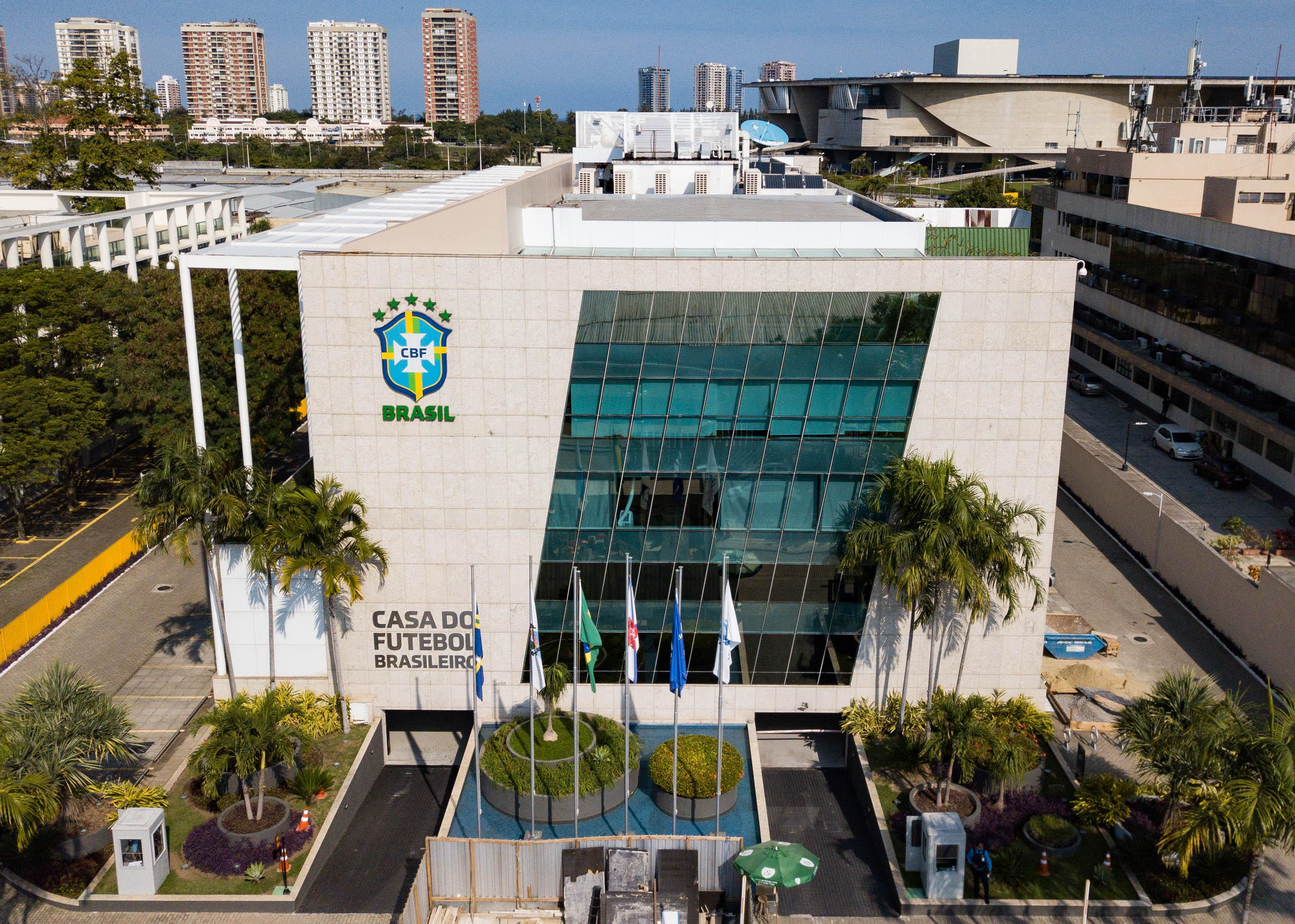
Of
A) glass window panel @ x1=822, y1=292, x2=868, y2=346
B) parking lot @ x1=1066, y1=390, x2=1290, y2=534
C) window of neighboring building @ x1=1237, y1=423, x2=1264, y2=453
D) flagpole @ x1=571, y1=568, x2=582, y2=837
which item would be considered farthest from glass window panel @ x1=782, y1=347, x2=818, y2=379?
window of neighboring building @ x1=1237, y1=423, x2=1264, y2=453

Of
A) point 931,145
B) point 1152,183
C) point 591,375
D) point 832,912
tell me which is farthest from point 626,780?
point 931,145

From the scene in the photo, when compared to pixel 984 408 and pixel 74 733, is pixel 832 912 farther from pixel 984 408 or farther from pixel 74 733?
pixel 74 733

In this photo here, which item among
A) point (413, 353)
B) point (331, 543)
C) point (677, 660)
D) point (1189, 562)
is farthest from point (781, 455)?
point (1189, 562)

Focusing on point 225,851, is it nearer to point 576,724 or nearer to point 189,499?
point 189,499

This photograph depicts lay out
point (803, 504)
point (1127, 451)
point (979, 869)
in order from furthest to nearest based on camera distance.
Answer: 1. point (1127, 451)
2. point (803, 504)
3. point (979, 869)

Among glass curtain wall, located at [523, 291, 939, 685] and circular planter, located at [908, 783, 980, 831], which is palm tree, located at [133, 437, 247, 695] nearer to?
glass curtain wall, located at [523, 291, 939, 685]

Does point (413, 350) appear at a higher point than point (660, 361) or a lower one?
higher
